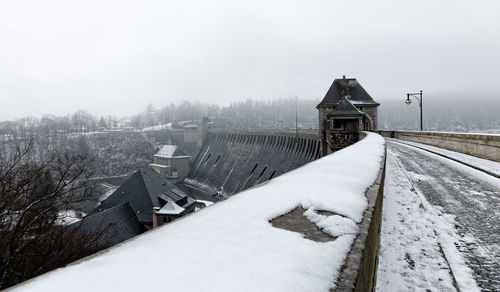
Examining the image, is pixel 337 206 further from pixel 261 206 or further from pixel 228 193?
pixel 228 193

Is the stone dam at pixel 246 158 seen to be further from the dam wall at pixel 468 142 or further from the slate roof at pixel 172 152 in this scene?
the dam wall at pixel 468 142

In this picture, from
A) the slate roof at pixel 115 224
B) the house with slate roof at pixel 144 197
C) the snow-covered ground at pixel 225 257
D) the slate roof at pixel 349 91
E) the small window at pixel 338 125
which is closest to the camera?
the snow-covered ground at pixel 225 257

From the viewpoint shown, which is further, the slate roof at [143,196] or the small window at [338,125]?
the slate roof at [143,196]

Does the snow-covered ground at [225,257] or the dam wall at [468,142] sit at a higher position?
the dam wall at [468,142]

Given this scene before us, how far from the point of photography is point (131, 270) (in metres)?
2.19

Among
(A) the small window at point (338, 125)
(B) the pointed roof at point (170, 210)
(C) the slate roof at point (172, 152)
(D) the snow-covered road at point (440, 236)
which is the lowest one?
(B) the pointed roof at point (170, 210)

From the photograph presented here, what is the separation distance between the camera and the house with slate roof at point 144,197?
33.1 meters

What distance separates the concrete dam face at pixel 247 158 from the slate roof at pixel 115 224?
2736 centimetres

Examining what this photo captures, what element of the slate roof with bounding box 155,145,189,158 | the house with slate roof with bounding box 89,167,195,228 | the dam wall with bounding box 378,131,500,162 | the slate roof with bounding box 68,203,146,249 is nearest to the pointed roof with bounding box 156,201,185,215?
the house with slate roof with bounding box 89,167,195,228

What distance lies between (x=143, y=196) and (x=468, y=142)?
32190mm

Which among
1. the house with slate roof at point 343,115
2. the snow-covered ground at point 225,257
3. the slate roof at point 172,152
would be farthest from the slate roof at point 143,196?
the slate roof at point 172,152

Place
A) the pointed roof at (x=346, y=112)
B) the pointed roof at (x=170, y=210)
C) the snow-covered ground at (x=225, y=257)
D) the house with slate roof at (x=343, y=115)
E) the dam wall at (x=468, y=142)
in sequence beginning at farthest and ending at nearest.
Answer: the pointed roof at (x=170, y=210) < the house with slate roof at (x=343, y=115) < the pointed roof at (x=346, y=112) < the dam wall at (x=468, y=142) < the snow-covered ground at (x=225, y=257)

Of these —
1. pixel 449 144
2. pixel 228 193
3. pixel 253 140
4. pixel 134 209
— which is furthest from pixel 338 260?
pixel 253 140

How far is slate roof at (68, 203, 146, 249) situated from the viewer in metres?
23.4
